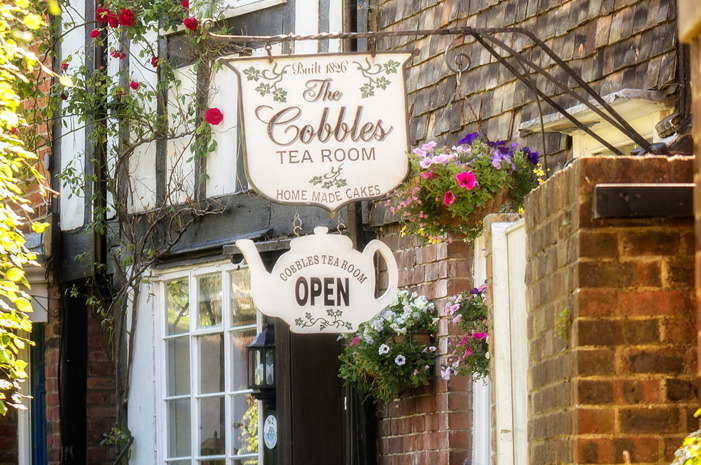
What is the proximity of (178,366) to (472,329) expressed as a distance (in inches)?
142

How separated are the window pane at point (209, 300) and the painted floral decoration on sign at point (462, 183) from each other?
312 cm

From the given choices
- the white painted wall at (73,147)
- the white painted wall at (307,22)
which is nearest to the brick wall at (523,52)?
the white painted wall at (307,22)

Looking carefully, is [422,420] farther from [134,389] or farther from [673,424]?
[673,424]

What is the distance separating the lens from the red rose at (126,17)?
29.6ft

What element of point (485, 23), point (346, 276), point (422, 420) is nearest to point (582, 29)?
point (485, 23)

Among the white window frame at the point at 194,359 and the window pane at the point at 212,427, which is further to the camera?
the window pane at the point at 212,427

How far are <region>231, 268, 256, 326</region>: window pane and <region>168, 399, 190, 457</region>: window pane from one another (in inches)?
34.4

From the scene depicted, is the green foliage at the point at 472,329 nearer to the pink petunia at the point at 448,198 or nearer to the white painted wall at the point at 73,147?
the pink petunia at the point at 448,198

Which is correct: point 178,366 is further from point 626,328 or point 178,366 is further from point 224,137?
point 626,328

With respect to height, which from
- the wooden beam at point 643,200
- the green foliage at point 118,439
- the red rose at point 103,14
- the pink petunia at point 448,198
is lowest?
the green foliage at point 118,439

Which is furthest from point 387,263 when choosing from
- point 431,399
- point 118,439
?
point 118,439

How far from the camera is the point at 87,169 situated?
32.9ft

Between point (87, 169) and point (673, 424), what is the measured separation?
24.6 feet

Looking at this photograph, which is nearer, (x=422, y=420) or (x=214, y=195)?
(x=422, y=420)
